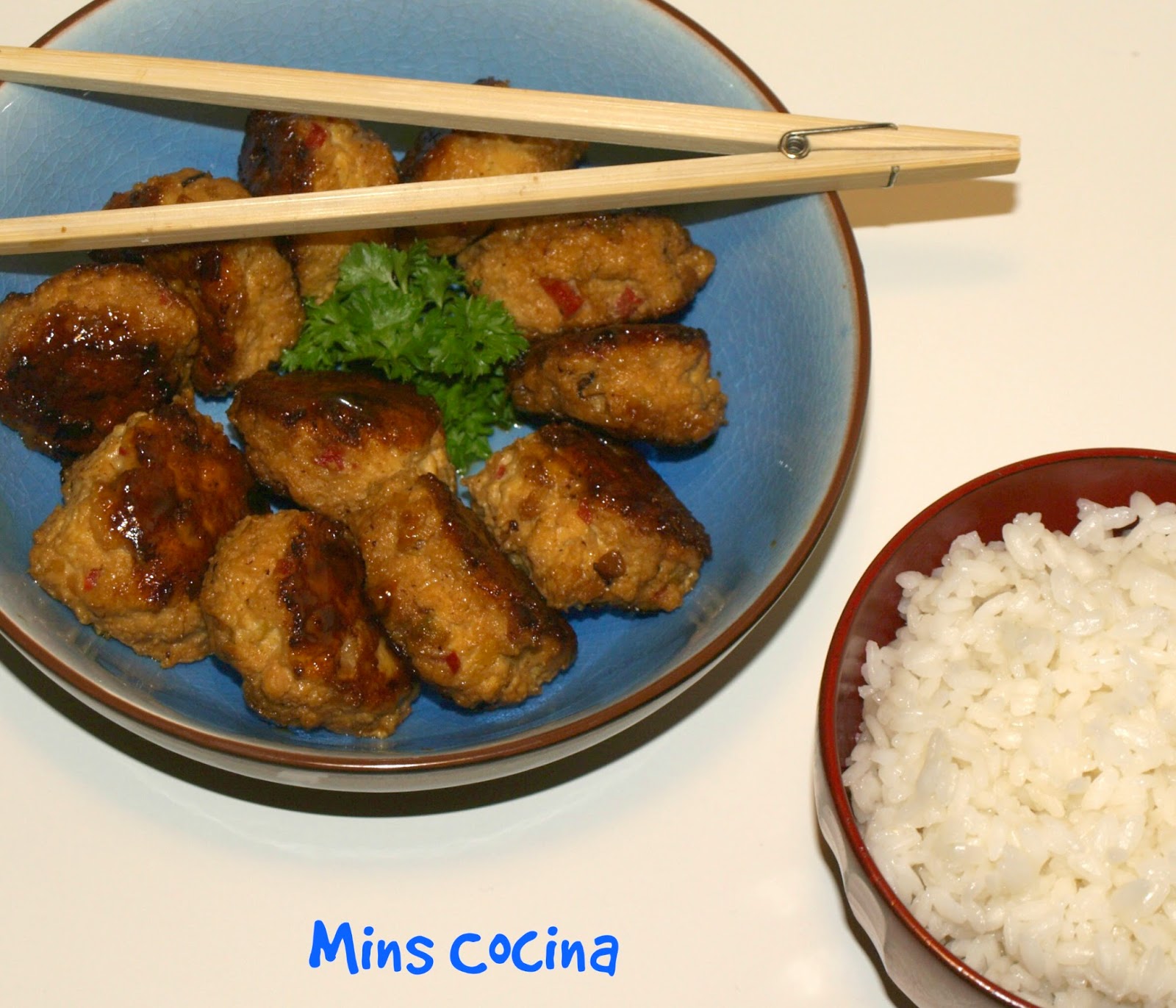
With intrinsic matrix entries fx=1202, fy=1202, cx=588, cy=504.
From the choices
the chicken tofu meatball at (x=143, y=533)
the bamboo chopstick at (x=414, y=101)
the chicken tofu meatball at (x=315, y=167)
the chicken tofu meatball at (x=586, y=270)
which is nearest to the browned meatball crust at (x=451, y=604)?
the chicken tofu meatball at (x=143, y=533)

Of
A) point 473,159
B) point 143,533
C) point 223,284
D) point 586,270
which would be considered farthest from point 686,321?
point 143,533

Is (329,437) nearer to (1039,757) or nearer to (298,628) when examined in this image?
(298,628)

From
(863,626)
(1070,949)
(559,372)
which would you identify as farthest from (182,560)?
(1070,949)

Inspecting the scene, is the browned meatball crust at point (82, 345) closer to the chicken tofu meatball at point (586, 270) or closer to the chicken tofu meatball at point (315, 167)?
the chicken tofu meatball at point (315, 167)

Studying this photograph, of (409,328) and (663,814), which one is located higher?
(409,328)

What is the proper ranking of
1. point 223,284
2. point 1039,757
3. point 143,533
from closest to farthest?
point 1039,757, point 143,533, point 223,284

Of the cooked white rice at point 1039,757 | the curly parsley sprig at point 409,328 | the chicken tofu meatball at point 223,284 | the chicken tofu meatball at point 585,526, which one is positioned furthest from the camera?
the curly parsley sprig at point 409,328
